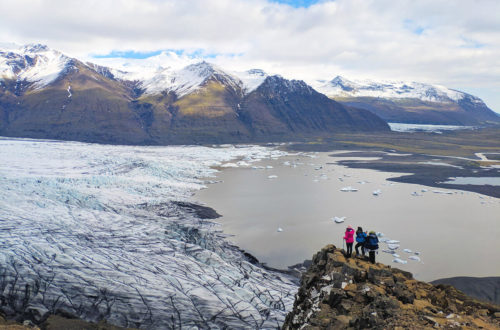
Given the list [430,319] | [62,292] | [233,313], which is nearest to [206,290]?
[233,313]

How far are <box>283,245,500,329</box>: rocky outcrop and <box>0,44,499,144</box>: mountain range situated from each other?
122m

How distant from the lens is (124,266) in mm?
21812

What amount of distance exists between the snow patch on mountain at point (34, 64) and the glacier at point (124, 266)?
153469 mm

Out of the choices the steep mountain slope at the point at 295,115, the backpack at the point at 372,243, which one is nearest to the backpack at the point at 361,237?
the backpack at the point at 372,243

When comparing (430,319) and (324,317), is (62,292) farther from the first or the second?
(430,319)

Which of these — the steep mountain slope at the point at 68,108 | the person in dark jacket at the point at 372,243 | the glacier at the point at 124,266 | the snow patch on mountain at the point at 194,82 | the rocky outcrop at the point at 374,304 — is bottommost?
the glacier at the point at 124,266

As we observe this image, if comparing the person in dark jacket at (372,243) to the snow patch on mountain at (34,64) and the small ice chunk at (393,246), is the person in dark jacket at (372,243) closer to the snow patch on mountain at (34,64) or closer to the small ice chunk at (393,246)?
the small ice chunk at (393,246)

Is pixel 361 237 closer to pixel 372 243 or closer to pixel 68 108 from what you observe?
pixel 372 243

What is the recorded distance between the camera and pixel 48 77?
6501 inches

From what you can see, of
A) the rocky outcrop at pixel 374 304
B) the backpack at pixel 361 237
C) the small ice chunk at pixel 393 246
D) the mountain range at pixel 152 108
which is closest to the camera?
the rocky outcrop at pixel 374 304

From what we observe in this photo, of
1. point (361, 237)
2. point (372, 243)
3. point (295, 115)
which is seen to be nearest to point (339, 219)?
point (361, 237)

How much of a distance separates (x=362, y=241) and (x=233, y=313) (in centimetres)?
810

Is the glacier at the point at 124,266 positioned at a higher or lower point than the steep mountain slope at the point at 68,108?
lower

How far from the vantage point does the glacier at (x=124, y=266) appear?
1794 cm
